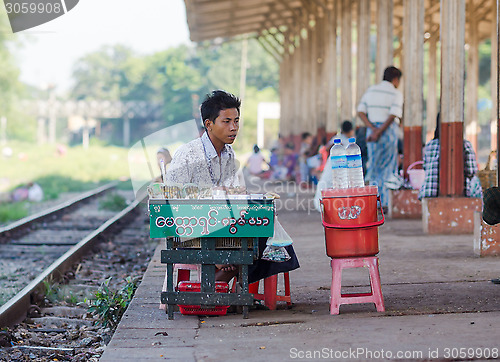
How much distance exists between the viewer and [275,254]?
5.03m

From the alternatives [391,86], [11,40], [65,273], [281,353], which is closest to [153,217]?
[281,353]

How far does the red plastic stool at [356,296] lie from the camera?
16.2 feet

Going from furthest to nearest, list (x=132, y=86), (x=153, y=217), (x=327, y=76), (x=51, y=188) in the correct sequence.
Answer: (x=132, y=86)
(x=51, y=188)
(x=327, y=76)
(x=153, y=217)

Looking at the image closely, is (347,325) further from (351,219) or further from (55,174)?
(55,174)

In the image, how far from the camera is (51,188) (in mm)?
22312

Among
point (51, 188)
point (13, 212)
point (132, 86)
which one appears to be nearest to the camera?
point (13, 212)

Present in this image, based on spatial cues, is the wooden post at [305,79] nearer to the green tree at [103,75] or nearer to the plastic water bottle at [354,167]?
the plastic water bottle at [354,167]

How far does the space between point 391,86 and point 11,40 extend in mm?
36324

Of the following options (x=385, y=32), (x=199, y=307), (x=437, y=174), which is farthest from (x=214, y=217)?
(x=385, y=32)

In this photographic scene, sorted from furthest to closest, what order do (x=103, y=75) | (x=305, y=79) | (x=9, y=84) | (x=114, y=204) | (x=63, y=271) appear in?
(x=103, y=75)
(x=9, y=84)
(x=305, y=79)
(x=114, y=204)
(x=63, y=271)

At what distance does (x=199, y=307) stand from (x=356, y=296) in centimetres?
107

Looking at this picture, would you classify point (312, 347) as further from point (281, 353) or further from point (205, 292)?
point (205, 292)

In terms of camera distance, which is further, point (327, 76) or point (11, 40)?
point (11, 40)

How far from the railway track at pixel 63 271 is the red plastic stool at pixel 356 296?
1673 mm
